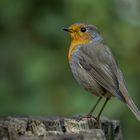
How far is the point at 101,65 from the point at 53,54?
1555 mm

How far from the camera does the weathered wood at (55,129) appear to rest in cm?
489

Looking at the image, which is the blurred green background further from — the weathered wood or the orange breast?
the weathered wood

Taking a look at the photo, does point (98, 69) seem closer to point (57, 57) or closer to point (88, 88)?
point (88, 88)

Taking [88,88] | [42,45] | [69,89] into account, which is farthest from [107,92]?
[42,45]

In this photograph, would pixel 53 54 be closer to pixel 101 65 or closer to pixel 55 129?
pixel 101 65

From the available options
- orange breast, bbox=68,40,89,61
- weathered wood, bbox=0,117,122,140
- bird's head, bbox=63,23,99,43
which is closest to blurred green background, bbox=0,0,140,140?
bird's head, bbox=63,23,99,43

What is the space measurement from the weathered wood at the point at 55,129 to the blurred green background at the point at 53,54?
1.93 metres

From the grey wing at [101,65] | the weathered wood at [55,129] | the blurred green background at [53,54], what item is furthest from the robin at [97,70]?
the weathered wood at [55,129]

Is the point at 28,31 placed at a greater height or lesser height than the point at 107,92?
greater

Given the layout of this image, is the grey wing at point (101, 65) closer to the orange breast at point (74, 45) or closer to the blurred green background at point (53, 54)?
the orange breast at point (74, 45)

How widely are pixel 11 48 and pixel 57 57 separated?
723mm

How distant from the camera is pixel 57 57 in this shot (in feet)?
28.4

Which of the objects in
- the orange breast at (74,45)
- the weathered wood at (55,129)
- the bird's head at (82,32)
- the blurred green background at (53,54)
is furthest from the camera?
the blurred green background at (53,54)

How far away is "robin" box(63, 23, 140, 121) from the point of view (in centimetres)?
696
